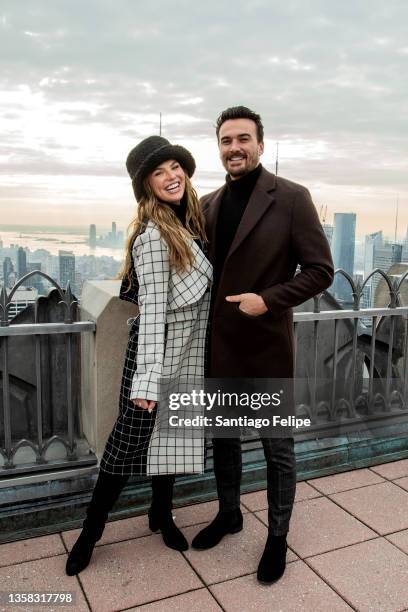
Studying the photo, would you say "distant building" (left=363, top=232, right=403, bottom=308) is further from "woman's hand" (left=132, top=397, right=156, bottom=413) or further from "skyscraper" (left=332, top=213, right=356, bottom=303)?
"woman's hand" (left=132, top=397, right=156, bottom=413)

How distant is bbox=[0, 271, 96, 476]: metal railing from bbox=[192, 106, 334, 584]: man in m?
0.88

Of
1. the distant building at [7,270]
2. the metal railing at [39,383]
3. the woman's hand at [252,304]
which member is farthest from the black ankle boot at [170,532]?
the distant building at [7,270]

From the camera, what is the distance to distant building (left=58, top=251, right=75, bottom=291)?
3.11 m

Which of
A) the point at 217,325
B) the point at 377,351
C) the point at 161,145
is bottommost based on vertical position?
the point at 377,351

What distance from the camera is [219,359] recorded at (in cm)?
270

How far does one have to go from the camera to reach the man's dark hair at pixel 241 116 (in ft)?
8.46

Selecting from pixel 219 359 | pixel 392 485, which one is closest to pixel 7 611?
pixel 219 359

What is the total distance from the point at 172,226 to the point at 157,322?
0.43 metres

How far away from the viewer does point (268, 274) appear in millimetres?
2590

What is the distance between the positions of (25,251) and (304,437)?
224cm

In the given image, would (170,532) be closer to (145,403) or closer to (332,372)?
(145,403)

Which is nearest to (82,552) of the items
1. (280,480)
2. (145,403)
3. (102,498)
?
(102,498)

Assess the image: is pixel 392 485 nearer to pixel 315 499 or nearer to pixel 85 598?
pixel 315 499

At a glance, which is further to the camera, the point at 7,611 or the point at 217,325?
the point at 217,325
